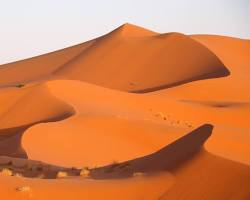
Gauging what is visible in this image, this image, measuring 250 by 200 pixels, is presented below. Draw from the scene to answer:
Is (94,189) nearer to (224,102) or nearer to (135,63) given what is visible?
(224,102)

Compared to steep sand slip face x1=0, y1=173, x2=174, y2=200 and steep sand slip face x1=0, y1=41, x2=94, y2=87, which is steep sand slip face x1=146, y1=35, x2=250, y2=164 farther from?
steep sand slip face x1=0, y1=41, x2=94, y2=87

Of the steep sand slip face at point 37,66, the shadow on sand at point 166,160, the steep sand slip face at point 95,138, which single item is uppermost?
the shadow on sand at point 166,160

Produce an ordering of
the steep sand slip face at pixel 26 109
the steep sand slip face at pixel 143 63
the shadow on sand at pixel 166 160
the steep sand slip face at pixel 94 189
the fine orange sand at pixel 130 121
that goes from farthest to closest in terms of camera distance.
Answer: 1. the steep sand slip face at pixel 143 63
2. the steep sand slip face at pixel 26 109
3. the shadow on sand at pixel 166 160
4. the fine orange sand at pixel 130 121
5. the steep sand slip face at pixel 94 189

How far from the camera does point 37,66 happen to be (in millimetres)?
49688

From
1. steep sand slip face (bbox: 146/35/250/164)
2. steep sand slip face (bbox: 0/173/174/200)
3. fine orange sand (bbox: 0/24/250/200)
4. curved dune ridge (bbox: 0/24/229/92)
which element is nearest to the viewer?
steep sand slip face (bbox: 0/173/174/200)

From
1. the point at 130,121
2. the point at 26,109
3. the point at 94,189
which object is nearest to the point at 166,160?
the point at 94,189

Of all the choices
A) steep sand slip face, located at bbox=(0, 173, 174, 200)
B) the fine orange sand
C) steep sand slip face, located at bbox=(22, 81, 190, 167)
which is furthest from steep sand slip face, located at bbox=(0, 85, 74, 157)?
steep sand slip face, located at bbox=(0, 173, 174, 200)

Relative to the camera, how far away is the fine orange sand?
24.7 ft

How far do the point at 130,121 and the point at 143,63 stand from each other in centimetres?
2304

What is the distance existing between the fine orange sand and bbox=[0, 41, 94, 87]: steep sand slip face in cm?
17

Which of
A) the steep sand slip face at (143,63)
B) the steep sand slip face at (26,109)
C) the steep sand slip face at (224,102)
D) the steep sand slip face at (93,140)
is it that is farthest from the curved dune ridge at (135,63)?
the steep sand slip face at (93,140)

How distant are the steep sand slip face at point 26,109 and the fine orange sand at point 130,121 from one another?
0.06 metres

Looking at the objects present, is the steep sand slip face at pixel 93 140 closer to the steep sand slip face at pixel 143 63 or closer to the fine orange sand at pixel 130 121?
the fine orange sand at pixel 130 121

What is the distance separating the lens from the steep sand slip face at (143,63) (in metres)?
35.2
